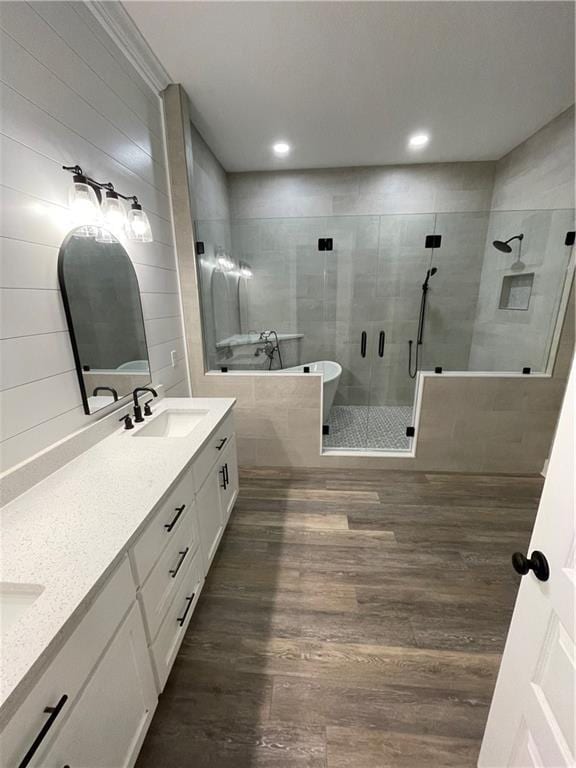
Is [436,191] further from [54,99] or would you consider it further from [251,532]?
[251,532]

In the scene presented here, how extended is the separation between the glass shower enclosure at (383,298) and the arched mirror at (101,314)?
90 cm

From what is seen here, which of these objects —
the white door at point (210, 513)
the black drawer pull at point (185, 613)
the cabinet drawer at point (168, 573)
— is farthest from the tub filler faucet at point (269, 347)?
the black drawer pull at point (185, 613)

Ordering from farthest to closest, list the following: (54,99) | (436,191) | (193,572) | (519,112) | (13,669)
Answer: (436,191)
(519,112)
(193,572)
(54,99)
(13,669)

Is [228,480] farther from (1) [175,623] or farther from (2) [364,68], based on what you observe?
(2) [364,68]

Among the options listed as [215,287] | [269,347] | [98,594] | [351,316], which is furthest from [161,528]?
[351,316]

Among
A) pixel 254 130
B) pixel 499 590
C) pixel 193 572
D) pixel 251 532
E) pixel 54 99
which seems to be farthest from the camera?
pixel 254 130

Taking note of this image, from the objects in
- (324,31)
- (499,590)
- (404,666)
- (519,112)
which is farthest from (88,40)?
(499,590)

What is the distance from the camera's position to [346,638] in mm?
1434

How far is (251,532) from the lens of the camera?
81.3 inches

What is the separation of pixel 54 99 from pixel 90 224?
47 cm

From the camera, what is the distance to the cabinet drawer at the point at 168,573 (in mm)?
1062

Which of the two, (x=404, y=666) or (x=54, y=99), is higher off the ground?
(x=54, y=99)

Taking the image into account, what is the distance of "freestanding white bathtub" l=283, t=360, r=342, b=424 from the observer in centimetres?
294

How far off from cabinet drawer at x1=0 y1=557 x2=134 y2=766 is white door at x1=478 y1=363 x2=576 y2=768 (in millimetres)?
1075
